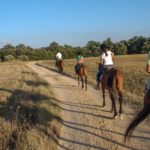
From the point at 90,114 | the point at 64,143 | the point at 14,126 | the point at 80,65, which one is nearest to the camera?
the point at 64,143

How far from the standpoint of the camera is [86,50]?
3999 inches

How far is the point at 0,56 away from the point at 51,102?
103017 millimetres

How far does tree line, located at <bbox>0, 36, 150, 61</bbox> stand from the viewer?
100438 millimetres

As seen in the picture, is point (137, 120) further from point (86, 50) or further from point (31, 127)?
point (86, 50)

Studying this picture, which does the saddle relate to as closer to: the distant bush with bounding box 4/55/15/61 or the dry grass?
the dry grass

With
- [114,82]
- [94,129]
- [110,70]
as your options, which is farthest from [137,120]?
[110,70]

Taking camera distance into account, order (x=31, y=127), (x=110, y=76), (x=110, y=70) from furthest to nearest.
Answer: (x=110, y=70) → (x=110, y=76) → (x=31, y=127)

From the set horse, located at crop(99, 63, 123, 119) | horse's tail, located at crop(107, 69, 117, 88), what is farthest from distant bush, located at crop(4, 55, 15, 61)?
horse's tail, located at crop(107, 69, 117, 88)

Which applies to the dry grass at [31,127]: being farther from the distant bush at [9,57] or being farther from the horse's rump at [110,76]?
the distant bush at [9,57]

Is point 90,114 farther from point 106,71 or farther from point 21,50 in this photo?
point 21,50

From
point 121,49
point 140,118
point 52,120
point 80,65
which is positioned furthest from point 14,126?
point 121,49

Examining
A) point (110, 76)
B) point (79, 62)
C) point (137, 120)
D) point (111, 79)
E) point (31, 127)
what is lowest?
point (31, 127)

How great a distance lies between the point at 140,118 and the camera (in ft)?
20.9

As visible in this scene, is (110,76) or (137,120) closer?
(137,120)
